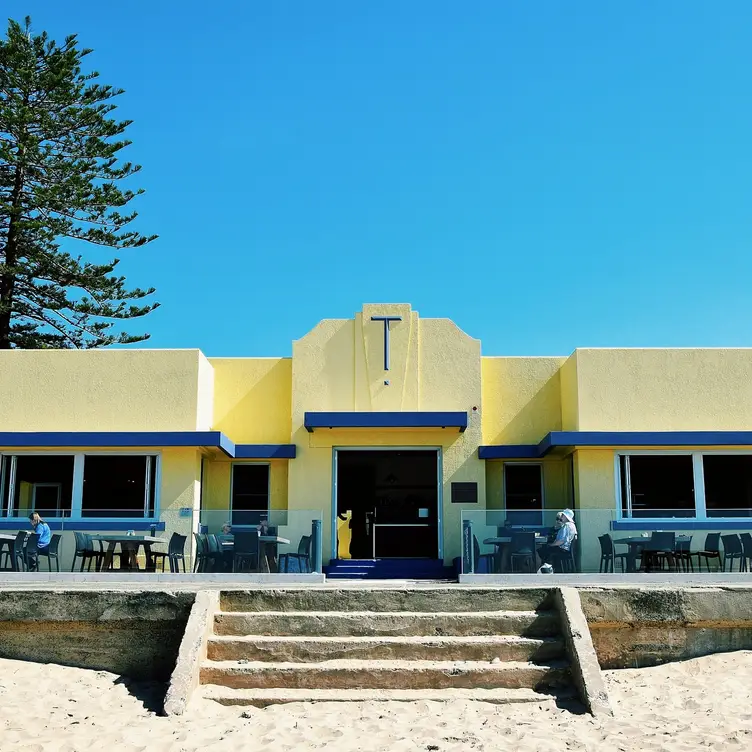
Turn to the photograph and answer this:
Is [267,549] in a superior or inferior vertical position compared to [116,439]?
inferior

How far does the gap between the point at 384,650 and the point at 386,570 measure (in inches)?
253

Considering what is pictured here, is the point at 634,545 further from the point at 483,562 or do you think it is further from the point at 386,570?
the point at 386,570

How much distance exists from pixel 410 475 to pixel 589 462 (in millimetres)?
6032

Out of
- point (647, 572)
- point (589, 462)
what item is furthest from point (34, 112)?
point (647, 572)

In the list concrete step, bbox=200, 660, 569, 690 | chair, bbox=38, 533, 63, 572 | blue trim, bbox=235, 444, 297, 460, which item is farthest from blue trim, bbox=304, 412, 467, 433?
concrete step, bbox=200, 660, 569, 690

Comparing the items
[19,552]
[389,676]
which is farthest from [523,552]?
[19,552]

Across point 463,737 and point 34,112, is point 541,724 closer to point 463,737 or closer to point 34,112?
point 463,737

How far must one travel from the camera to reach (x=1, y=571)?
1527 cm

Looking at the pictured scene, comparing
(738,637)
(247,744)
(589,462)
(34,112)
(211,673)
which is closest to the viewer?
(247,744)

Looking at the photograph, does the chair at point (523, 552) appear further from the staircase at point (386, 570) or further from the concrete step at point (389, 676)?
the concrete step at point (389, 676)

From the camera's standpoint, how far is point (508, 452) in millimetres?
18688

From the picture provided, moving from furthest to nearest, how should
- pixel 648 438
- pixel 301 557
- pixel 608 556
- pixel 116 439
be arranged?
pixel 116 439
pixel 648 438
pixel 301 557
pixel 608 556

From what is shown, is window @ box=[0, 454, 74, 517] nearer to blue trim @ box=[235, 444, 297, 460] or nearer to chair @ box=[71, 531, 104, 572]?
chair @ box=[71, 531, 104, 572]

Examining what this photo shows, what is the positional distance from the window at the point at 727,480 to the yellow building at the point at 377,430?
32 mm
